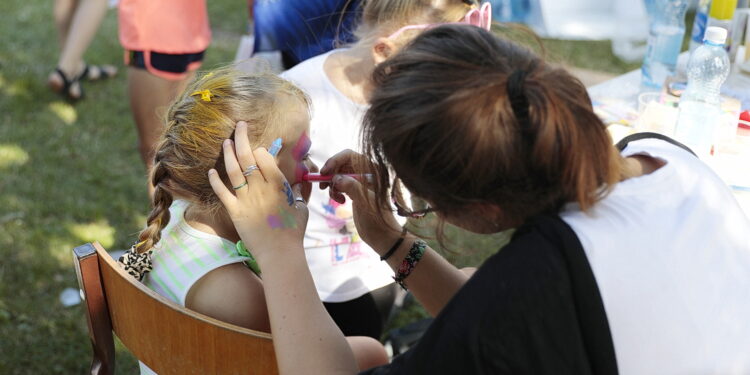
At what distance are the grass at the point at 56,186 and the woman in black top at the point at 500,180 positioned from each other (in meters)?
1.58

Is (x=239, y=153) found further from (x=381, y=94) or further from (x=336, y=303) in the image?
(x=336, y=303)

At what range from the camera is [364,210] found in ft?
4.58

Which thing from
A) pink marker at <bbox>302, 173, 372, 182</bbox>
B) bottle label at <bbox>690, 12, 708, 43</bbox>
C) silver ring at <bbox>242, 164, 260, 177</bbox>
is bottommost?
bottle label at <bbox>690, 12, 708, 43</bbox>

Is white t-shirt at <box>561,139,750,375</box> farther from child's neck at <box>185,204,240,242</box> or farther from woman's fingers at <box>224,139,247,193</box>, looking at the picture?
child's neck at <box>185,204,240,242</box>

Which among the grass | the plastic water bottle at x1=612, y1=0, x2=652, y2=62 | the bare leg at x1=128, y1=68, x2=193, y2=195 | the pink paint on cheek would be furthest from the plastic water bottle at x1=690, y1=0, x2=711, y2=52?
the plastic water bottle at x1=612, y1=0, x2=652, y2=62

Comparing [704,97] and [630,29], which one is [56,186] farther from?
[630,29]

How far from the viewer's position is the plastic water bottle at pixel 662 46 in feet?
7.65

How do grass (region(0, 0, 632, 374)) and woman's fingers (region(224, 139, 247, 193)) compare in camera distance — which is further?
grass (region(0, 0, 632, 374))

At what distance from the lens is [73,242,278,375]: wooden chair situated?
112 centimetres

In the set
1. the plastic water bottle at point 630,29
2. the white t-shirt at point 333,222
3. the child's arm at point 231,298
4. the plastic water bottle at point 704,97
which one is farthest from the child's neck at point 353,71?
the plastic water bottle at point 630,29

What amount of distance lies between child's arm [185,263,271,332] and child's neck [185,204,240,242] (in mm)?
110

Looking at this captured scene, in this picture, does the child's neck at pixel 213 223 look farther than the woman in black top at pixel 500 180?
Yes

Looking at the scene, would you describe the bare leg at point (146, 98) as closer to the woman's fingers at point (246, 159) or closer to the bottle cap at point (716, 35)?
the woman's fingers at point (246, 159)

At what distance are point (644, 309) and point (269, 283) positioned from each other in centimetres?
56
